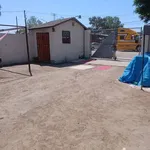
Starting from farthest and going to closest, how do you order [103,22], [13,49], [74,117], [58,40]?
[103,22]
[58,40]
[13,49]
[74,117]

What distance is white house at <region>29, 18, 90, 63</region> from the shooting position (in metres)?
12.3

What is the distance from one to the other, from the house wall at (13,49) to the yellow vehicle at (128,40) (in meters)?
11.2

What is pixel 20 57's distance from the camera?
41.7 ft

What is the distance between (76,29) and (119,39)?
329 inches

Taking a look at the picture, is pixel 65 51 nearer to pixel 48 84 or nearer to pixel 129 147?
pixel 48 84

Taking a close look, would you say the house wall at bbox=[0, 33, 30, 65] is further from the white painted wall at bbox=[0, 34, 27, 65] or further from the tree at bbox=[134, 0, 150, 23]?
the tree at bbox=[134, 0, 150, 23]

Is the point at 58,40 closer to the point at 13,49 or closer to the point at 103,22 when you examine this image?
the point at 13,49

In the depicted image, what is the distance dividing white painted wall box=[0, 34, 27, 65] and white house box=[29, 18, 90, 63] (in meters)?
0.79

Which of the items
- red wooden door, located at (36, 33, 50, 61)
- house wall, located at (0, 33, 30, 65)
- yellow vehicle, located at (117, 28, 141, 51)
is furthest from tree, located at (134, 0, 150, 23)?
house wall, located at (0, 33, 30, 65)

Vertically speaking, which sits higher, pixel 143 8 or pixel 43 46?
pixel 143 8

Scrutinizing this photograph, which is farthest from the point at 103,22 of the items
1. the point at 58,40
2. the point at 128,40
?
the point at 58,40

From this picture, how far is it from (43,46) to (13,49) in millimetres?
1960

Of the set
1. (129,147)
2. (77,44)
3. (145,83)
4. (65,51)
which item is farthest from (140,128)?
(77,44)

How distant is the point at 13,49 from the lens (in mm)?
12219
